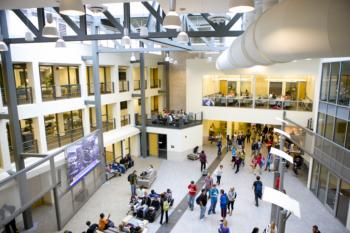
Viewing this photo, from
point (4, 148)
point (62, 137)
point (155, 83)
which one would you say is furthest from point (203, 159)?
point (4, 148)

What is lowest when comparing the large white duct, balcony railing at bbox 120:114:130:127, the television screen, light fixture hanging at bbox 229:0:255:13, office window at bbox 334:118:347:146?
the television screen

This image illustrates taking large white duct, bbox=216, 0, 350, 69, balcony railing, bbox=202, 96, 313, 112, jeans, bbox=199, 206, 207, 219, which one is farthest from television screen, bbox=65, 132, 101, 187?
large white duct, bbox=216, 0, 350, 69

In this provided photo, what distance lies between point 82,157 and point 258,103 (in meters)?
13.1

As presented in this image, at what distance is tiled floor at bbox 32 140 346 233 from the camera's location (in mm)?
10047

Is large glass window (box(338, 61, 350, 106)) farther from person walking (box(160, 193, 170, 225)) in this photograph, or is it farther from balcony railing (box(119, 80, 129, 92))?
balcony railing (box(119, 80, 129, 92))

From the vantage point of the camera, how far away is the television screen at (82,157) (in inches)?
438

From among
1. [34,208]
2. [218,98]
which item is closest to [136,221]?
[34,208]

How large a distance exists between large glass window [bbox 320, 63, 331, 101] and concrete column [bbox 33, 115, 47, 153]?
13241mm

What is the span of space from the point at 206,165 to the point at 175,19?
1372 centimetres

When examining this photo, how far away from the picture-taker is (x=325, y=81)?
12.0 meters

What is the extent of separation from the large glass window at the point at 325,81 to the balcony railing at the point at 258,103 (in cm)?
552

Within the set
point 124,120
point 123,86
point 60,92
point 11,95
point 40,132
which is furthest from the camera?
point 124,120

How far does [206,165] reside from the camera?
1672 centimetres

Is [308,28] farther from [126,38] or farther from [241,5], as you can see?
[126,38]
